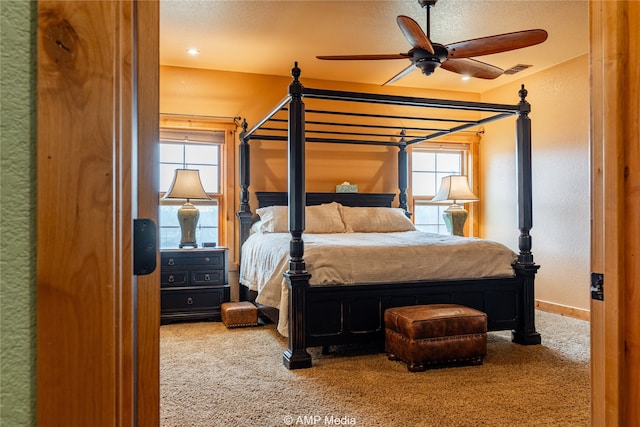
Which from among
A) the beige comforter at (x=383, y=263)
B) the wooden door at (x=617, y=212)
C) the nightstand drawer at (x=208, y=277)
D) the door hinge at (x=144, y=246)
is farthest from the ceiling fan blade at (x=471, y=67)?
the door hinge at (x=144, y=246)

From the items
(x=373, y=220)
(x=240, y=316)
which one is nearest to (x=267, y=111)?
(x=373, y=220)

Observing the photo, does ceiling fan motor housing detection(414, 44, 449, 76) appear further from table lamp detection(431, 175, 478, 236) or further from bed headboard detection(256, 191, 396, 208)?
bed headboard detection(256, 191, 396, 208)

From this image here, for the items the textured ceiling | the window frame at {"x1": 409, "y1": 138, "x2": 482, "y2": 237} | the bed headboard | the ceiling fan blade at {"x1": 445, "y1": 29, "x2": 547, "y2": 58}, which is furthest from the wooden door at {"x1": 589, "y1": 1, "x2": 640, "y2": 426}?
the window frame at {"x1": 409, "y1": 138, "x2": 482, "y2": 237}

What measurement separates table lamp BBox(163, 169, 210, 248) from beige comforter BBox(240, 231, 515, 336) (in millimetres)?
1272

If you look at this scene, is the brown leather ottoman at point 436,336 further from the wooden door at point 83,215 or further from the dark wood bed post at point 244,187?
the wooden door at point 83,215

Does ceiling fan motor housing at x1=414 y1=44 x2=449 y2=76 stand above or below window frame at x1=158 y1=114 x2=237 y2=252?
above

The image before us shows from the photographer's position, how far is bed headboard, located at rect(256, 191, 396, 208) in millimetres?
5438

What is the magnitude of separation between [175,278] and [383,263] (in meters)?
2.26

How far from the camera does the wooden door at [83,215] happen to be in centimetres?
55

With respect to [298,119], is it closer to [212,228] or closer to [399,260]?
[399,260]

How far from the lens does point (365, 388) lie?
278cm

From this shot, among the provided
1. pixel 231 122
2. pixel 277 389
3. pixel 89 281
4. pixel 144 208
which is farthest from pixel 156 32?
pixel 231 122

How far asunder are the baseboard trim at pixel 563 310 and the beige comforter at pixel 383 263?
1.67 meters

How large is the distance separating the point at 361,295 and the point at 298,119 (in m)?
1.35
